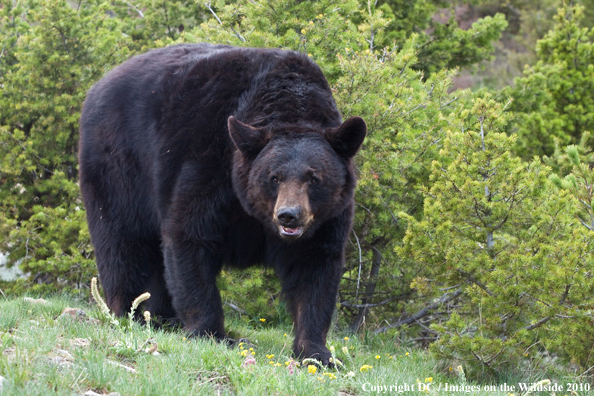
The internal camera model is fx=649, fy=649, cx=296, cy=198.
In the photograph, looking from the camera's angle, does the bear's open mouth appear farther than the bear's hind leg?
No

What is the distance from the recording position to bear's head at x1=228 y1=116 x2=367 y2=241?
15.2 feet

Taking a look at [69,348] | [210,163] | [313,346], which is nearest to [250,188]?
[210,163]

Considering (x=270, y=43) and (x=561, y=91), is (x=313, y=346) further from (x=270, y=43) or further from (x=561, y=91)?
(x=561, y=91)

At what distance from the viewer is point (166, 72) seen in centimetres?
568

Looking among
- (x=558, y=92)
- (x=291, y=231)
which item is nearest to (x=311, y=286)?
(x=291, y=231)

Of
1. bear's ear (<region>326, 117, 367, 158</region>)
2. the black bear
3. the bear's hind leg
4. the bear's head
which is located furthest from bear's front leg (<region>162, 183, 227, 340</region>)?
bear's ear (<region>326, 117, 367, 158</region>)

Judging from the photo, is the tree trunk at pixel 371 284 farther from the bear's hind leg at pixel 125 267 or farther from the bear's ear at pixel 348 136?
the bear's ear at pixel 348 136

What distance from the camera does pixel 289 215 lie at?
14.6 feet

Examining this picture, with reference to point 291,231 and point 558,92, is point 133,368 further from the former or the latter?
point 558,92

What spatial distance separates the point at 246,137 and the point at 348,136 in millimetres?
760

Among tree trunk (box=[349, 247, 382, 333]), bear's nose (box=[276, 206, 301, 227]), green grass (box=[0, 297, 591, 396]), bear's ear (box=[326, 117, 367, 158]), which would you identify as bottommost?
tree trunk (box=[349, 247, 382, 333])

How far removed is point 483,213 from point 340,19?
2.87 m

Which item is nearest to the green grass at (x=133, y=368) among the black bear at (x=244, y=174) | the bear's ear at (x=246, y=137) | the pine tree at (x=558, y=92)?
the black bear at (x=244, y=174)

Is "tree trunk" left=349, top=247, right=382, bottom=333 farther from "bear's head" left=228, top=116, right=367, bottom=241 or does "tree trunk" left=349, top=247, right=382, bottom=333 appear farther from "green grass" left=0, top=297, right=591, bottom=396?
"green grass" left=0, top=297, right=591, bottom=396
